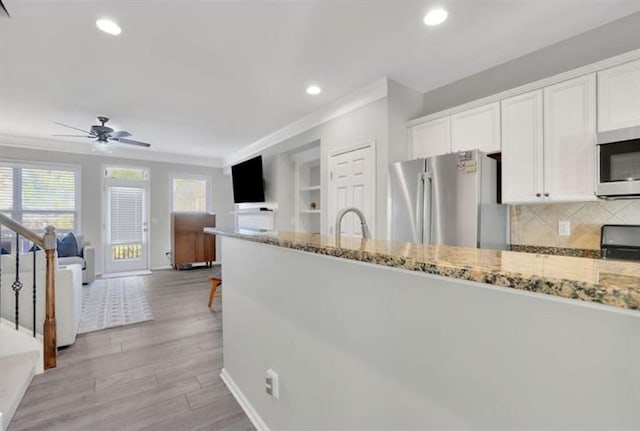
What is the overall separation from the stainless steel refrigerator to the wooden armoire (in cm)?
541

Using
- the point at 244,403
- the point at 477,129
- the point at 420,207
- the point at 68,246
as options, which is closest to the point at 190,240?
the point at 68,246

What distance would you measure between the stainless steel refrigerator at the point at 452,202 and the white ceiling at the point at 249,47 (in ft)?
3.20

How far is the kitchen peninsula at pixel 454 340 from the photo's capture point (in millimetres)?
555

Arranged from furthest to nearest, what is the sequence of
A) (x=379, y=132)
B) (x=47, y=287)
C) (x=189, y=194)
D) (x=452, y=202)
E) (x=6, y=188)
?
(x=189, y=194) → (x=6, y=188) → (x=379, y=132) → (x=47, y=287) → (x=452, y=202)

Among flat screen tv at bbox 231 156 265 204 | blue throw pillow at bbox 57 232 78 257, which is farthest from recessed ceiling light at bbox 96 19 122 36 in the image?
blue throw pillow at bbox 57 232 78 257

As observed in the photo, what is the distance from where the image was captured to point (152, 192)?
22.5ft

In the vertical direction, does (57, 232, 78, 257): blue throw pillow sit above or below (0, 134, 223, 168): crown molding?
below

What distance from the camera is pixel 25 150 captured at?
5.59 m

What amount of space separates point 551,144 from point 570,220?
66cm

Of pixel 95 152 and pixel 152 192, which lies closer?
pixel 95 152

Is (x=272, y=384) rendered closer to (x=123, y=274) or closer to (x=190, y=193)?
(x=123, y=274)

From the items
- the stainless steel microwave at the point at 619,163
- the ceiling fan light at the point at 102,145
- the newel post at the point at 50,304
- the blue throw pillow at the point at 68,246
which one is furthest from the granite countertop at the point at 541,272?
the blue throw pillow at the point at 68,246

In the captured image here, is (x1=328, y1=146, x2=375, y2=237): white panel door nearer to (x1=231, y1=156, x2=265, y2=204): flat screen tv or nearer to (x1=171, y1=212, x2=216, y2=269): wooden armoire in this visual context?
(x1=231, y1=156, x2=265, y2=204): flat screen tv

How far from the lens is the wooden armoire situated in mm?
6820
